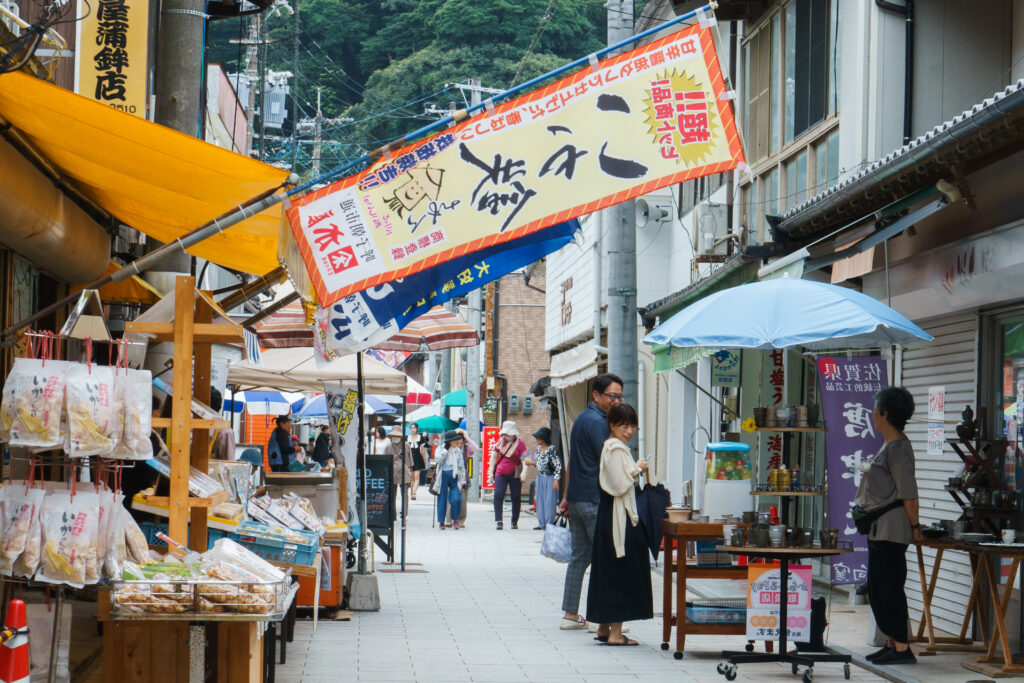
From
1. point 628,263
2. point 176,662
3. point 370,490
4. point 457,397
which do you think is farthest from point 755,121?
point 457,397

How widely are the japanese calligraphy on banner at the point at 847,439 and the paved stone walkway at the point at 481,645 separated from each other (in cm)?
91

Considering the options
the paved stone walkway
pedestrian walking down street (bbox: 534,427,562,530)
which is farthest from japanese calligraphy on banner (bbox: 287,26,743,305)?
pedestrian walking down street (bbox: 534,427,562,530)

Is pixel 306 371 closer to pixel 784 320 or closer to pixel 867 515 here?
pixel 784 320

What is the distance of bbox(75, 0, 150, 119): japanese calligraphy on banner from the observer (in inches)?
422

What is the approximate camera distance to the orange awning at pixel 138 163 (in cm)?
649

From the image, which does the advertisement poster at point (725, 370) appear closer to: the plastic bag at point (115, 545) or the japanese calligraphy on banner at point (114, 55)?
the japanese calligraphy on banner at point (114, 55)

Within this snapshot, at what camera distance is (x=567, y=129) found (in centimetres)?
672

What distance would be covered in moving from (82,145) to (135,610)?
2.73m

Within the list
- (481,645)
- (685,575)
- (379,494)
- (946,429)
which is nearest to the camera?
(685,575)

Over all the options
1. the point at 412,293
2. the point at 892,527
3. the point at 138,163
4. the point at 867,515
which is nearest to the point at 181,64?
the point at 138,163

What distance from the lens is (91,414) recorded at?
608 cm

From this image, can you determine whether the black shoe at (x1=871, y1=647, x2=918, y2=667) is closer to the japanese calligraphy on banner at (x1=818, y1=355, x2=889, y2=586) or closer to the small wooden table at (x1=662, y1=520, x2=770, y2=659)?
the japanese calligraphy on banner at (x1=818, y1=355, x2=889, y2=586)

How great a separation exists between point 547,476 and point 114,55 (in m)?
14.2

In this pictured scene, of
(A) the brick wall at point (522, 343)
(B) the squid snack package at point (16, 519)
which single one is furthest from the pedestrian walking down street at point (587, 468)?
(A) the brick wall at point (522, 343)
